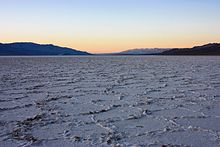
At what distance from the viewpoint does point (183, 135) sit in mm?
4309

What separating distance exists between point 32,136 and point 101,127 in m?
0.99

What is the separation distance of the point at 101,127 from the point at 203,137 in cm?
140

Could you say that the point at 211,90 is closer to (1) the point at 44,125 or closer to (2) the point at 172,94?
(2) the point at 172,94

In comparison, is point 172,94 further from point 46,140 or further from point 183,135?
point 46,140

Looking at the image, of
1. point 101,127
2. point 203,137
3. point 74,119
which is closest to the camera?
point 203,137

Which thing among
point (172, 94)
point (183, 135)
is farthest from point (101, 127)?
point (172, 94)

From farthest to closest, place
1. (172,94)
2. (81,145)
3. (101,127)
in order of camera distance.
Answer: (172,94) < (101,127) < (81,145)

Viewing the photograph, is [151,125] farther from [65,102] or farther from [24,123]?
[65,102]

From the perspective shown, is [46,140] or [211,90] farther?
[211,90]

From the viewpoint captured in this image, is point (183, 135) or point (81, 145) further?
point (183, 135)

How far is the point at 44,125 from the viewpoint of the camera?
484cm

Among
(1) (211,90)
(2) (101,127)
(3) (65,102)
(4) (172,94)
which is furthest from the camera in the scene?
(1) (211,90)

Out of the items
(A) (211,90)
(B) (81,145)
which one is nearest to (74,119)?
(B) (81,145)

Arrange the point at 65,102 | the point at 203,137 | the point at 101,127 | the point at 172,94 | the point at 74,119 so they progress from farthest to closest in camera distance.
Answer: the point at 172,94
the point at 65,102
the point at 74,119
the point at 101,127
the point at 203,137
